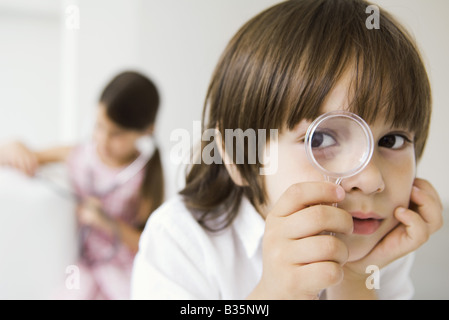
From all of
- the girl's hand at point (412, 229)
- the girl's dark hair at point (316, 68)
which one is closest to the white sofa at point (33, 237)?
the girl's dark hair at point (316, 68)

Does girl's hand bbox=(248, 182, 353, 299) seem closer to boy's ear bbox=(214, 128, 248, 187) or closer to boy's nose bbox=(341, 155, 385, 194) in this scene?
boy's nose bbox=(341, 155, 385, 194)

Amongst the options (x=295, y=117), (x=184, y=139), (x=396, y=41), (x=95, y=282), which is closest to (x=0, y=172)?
(x=95, y=282)

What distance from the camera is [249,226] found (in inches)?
32.0

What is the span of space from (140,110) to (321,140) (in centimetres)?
51

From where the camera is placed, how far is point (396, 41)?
0.62m

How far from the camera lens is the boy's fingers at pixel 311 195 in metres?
0.56

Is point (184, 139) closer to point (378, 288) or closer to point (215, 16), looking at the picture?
point (215, 16)

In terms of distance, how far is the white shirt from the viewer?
0.76 meters

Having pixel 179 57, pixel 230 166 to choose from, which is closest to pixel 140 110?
pixel 179 57

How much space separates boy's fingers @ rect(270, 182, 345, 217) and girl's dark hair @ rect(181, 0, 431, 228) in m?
0.10

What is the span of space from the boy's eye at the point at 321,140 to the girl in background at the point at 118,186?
1.56 feet

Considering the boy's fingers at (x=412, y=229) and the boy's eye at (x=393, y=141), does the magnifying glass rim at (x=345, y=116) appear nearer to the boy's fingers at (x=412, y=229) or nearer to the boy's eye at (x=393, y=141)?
the boy's eye at (x=393, y=141)

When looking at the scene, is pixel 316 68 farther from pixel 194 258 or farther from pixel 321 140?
pixel 194 258
